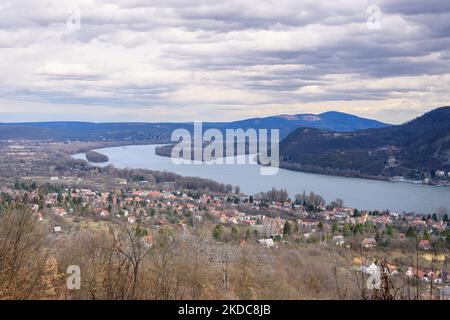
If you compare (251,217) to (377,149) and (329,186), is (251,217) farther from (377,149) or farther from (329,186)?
(377,149)

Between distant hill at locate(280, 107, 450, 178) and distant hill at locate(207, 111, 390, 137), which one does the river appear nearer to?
distant hill at locate(280, 107, 450, 178)

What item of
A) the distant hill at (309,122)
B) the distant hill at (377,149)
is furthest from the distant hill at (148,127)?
the distant hill at (377,149)

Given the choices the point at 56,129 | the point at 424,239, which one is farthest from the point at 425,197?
the point at 56,129

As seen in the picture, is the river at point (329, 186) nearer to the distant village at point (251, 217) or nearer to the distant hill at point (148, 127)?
the distant village at point (251, 217)

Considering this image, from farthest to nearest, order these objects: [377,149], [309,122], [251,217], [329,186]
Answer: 1. [309,122]
2. [377,149]
3. [329,186]
4. [251,217]

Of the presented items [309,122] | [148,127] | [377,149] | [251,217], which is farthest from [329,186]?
→ [148,127]
